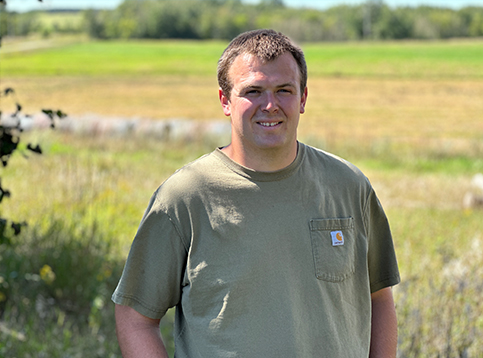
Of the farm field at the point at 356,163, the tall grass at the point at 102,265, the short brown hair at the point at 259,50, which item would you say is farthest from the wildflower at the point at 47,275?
the short brown hair at the point at 259,50

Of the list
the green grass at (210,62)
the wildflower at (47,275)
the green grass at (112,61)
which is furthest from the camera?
the green grass at (112,61)

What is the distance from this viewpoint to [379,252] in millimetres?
2031

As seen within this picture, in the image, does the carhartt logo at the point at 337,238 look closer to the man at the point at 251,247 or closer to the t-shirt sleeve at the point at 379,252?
the man at the point at 251,247

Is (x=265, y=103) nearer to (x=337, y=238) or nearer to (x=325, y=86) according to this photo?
(x=337, y=238)

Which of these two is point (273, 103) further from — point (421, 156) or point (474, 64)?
point (474, 64)

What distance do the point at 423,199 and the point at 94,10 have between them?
120946 millimetres

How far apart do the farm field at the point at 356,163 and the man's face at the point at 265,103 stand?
223cm

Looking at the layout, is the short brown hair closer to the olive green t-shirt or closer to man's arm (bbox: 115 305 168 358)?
the olive green t-shirt

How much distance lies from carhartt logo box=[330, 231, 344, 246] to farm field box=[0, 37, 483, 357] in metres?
1.96

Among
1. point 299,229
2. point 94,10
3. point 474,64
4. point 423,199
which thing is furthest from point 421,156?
point 94,10

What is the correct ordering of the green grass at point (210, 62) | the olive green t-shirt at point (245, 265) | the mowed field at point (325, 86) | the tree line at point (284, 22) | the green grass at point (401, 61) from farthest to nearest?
the tree line at point (284, 22) < the green grass at point (210, 62) < the green grass at point (401, 61) < the mowed field at point (325, 86) < the olive green t-shirt at point (245, 265)

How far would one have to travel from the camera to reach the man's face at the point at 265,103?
5.83ft

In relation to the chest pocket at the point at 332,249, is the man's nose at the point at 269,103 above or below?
above

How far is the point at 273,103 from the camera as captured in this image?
178cm
